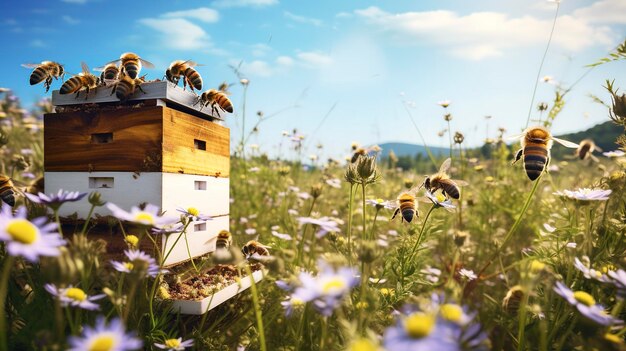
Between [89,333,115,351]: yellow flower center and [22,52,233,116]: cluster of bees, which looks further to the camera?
[22,52,233,116]: cluster of bees

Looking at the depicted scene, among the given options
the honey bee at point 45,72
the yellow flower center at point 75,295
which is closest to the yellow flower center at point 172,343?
the yellow flower center at point 75,295

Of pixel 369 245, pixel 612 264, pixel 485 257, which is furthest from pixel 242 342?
pixel 485 257

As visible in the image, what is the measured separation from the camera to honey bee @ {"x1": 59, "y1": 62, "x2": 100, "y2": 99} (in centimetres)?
193

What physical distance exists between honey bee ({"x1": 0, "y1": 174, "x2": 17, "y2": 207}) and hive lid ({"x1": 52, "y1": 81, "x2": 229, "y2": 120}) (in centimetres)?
48

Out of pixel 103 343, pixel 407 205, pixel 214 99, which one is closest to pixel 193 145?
pixel 214 99

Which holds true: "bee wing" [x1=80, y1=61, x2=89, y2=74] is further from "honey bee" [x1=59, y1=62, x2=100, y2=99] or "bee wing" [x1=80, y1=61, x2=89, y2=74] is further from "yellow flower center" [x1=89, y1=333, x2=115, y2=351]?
"yellow flower center" [x1=89, y1=333, x2=115, y2=351]

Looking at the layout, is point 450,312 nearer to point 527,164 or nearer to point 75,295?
point 75,295

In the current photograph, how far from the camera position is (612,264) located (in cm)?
150

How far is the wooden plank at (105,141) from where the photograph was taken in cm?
182

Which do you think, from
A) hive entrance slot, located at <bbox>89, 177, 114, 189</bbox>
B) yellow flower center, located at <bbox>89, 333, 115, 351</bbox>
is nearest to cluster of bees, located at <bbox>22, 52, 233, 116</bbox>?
hive entrance slot, located at <bbox>89, 177, 114, 189</bbox>

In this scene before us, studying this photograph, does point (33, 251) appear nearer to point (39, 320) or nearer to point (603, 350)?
point (39, 320)

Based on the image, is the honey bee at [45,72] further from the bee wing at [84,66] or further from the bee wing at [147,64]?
the bee wing at [147,64]

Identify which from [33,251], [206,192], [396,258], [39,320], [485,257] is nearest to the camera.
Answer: [33,251]

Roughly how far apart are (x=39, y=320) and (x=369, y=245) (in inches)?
41.9
